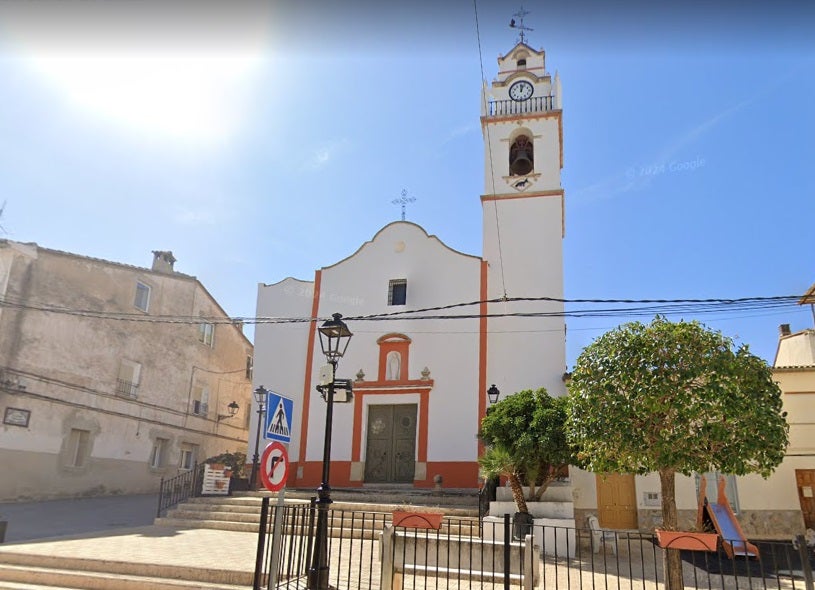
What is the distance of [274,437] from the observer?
6.39m

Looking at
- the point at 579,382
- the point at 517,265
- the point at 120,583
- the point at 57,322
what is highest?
the point at 517,265

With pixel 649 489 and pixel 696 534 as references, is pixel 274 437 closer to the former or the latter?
pixel 696 534

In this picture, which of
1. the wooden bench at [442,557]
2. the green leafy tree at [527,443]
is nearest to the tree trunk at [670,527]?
the wooden bench at [442,557]

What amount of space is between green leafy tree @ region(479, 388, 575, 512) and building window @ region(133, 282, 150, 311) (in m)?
15.1

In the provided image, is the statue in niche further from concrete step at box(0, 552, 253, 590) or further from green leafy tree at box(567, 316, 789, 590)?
green leafy tree at box(567, 316, 789, 590)

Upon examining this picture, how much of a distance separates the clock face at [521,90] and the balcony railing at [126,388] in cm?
1637

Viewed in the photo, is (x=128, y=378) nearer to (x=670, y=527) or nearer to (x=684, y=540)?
(x=670, y=527)

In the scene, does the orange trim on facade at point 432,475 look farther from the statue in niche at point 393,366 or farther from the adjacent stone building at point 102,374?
the adjacent stone building at point 102,374

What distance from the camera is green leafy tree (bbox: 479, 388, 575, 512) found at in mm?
10750

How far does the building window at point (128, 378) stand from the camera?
20.2 m

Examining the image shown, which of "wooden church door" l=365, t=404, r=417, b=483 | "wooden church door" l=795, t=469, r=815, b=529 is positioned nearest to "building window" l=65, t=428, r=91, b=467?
"wooden church door" l=365, t=404, r=417, b=483

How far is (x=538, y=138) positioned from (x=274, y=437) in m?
14.9

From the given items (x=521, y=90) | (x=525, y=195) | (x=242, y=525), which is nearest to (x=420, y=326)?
(x=525, y=195)

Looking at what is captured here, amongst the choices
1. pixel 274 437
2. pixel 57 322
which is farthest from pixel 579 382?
pixel 57 322
